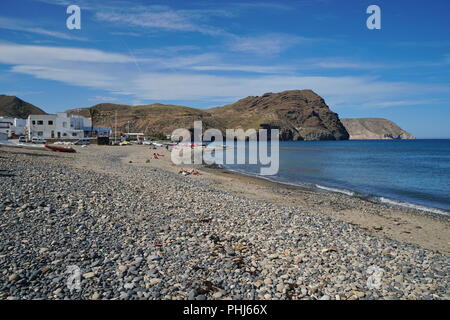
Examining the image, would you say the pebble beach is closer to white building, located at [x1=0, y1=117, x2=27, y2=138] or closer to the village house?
the village house

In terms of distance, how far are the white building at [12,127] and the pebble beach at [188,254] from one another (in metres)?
92.1

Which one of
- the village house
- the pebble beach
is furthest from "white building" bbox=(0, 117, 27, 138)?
the pebble beach

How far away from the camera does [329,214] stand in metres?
16.6

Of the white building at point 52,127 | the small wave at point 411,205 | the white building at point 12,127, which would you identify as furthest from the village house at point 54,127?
the small wave at point 411,205

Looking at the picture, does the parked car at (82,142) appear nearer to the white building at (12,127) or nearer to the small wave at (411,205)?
the white building at (12,127)

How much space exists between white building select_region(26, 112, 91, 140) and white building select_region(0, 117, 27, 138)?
1049 cm

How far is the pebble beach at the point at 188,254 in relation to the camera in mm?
6691

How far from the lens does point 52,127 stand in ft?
271

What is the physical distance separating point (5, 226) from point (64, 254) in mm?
2782

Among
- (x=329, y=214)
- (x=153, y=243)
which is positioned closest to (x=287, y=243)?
(x=153, y=243)

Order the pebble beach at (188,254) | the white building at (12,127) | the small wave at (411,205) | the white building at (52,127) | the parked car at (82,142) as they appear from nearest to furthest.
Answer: the pebble beach at (188,254), the small wave at (411,205), the parked car at (82,142), the white building at (52,127), the white building at (12,127)

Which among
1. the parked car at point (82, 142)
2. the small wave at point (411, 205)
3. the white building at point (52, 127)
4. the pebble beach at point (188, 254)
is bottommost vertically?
the small wave at point (411, 205)

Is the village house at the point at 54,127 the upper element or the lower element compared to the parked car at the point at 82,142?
upper

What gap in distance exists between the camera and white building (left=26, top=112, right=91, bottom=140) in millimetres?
80438
